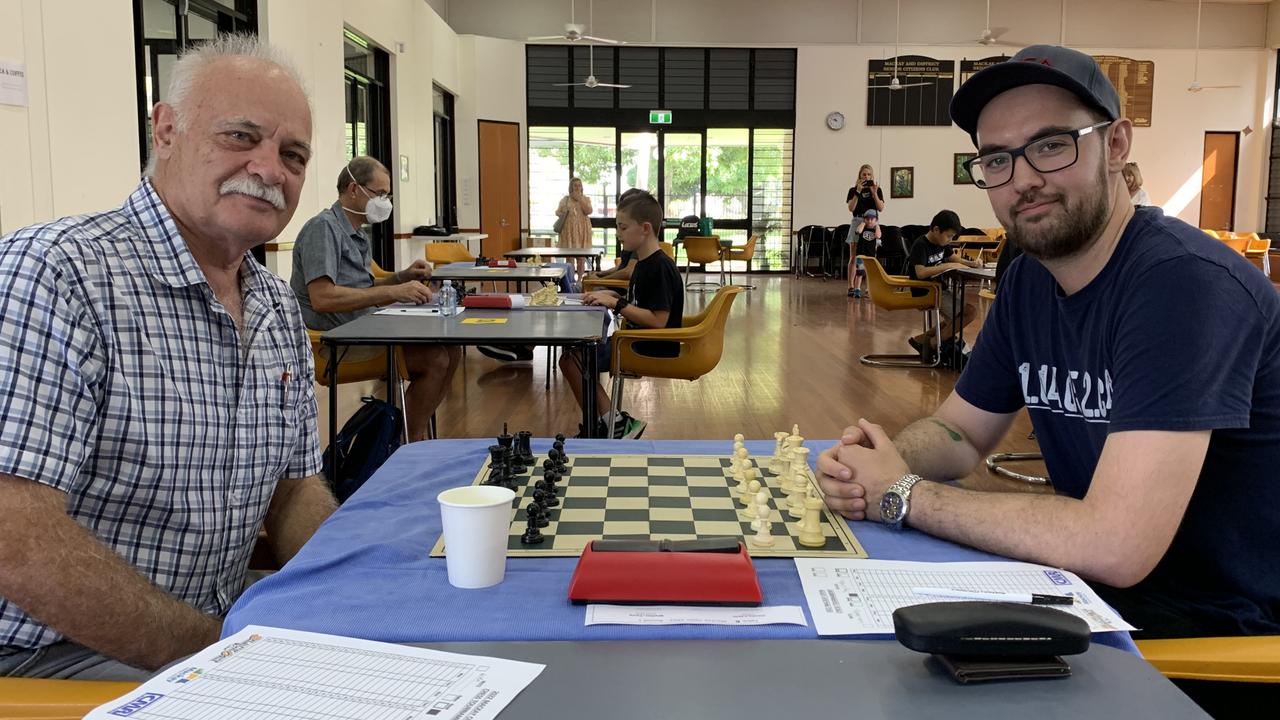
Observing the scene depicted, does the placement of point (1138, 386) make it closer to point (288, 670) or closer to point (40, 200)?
point (288, 670)

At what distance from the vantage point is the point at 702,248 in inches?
546

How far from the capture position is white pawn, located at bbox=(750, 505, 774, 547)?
1.23 m

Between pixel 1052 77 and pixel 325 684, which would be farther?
pixel 1052 77

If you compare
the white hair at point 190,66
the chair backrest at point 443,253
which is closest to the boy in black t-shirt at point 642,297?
the white hair at point 190,66

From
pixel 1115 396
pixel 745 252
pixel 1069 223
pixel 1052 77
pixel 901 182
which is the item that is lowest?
pixel 1115 396

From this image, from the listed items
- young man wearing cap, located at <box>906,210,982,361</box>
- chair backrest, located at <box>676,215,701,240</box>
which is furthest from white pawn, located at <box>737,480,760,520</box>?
chair backrest, located at <box>676,215,701,240</box>

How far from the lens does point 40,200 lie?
4.21m

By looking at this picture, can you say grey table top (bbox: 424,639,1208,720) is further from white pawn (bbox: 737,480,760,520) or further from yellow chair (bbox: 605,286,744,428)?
yellow chair (bbox: 605,286,744,428)

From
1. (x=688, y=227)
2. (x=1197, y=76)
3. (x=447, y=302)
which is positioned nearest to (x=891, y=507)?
(x=447, y=302)

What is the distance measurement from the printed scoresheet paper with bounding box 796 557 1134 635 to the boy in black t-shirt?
3.20 meters

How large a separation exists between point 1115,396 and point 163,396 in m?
1.42

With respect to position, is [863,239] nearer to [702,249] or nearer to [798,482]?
[702,249]

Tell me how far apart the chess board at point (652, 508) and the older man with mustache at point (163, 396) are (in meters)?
Answer: 0.43

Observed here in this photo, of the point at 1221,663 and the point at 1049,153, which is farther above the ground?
the point at 1049,153
